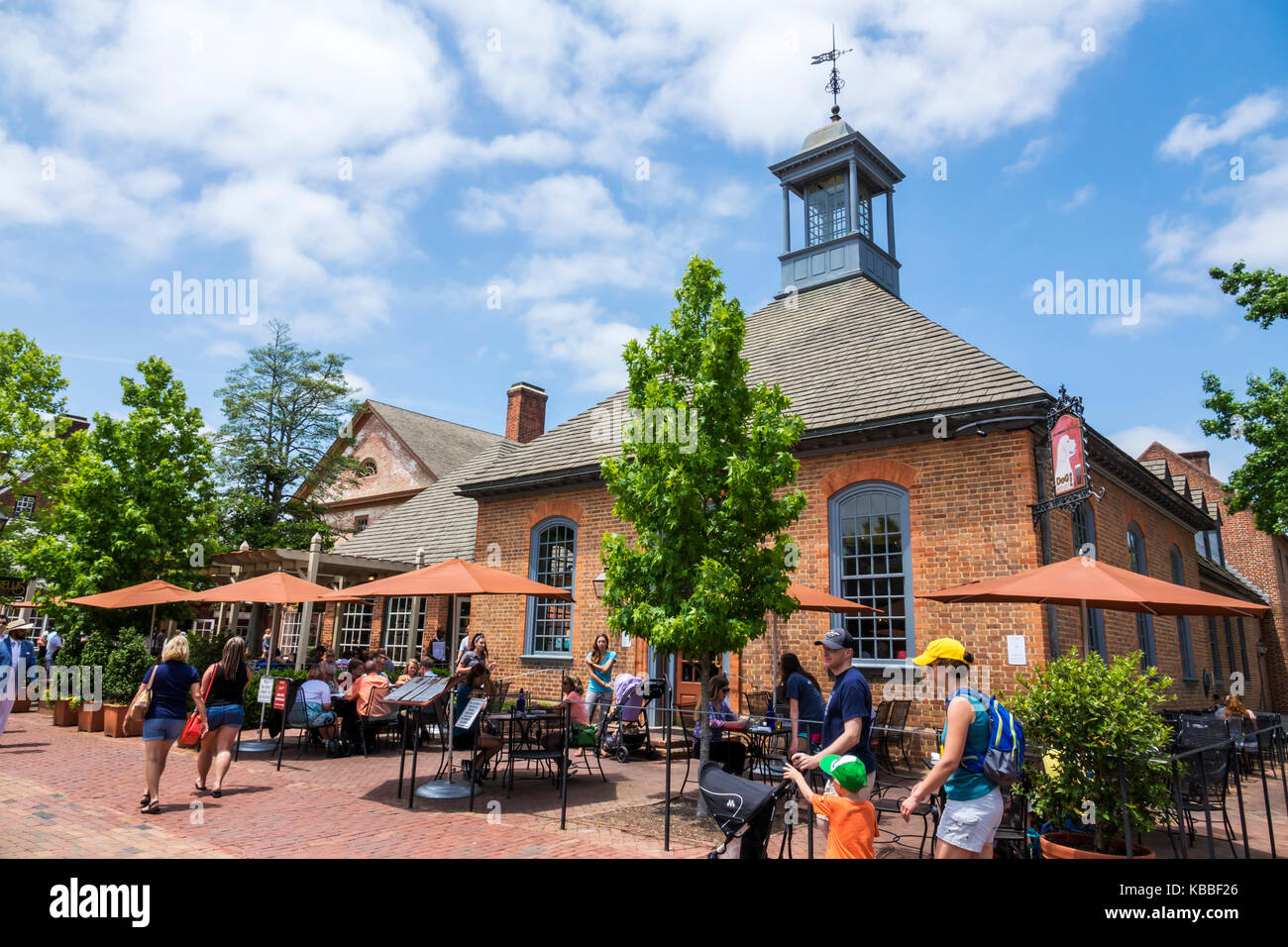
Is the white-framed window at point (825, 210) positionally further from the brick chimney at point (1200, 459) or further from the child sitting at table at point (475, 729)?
the brick chimney at point (1200, 459)

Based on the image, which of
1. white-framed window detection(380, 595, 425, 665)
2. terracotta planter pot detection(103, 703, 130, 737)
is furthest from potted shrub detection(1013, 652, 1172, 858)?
white-framed window detection(380, 595, 425, 665)

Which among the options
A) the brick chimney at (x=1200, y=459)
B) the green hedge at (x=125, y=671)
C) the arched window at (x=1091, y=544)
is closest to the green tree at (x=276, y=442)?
the green hedge at (x=125, y=671)

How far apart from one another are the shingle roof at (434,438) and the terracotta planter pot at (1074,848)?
27.8 m

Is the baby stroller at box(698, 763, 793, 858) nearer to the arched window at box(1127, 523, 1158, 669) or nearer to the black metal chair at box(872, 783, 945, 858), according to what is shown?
the black metal chair at box(872, 783, 945, 858)

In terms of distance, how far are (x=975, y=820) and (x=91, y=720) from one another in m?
14.7

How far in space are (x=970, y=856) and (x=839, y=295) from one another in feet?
48.6

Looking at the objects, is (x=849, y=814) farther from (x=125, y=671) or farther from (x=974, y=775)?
(x=125, y=671)

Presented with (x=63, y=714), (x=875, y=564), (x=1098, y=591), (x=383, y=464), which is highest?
(x=383, y=464)

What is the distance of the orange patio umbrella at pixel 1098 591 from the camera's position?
678 centimetres

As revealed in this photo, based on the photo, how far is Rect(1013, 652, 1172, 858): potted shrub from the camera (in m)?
5.76

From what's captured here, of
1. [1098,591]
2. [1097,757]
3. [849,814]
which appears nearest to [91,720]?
[849,814]

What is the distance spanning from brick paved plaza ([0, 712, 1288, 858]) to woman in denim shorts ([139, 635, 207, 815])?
0.36m

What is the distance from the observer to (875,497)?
12.2 metres
